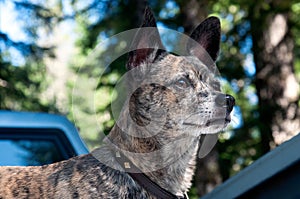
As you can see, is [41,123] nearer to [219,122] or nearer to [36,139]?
[36,139]

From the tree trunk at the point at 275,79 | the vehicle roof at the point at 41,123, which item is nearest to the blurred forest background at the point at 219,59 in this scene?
the tree trunk at the point at 275,79

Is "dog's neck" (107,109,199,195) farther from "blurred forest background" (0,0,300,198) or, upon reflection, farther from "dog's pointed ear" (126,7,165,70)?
"blurred forest background" (0,0,300,198)

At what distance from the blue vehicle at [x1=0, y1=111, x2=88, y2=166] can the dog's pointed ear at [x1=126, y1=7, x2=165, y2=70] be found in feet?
5.50

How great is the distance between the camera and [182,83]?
291cm

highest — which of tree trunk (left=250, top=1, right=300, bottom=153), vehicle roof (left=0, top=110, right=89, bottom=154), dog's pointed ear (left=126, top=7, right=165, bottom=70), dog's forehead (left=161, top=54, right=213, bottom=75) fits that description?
vehicle roof (left=0, top=110, right=89, bottom=154)

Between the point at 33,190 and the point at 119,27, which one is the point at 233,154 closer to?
the point at 119,27

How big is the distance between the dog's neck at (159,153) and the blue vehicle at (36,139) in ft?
4.97

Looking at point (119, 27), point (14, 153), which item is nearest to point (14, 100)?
point (119, 27)

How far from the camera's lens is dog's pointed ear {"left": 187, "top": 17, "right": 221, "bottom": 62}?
3.04 meters

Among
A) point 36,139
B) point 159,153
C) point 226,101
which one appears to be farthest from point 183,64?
point 36,139

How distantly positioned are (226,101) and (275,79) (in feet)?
21.5

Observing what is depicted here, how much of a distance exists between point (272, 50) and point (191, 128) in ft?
22.0

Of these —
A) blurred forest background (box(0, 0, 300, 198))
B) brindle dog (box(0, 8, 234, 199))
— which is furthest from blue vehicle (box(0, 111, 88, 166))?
blurred forest background (box(0, 0, 300, 198))

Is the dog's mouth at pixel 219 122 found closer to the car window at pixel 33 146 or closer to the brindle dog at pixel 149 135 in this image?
the brindle dog at pixel 149 135
